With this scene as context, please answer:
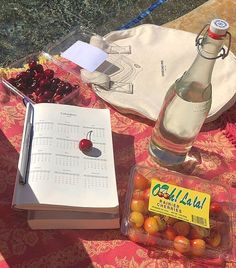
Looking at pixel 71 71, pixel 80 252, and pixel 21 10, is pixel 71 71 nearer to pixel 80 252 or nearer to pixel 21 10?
pixel 80 252

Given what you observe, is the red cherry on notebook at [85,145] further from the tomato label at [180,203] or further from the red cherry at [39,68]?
the red cherry at [39,68]

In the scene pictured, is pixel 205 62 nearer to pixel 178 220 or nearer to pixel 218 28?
pixel 218 28

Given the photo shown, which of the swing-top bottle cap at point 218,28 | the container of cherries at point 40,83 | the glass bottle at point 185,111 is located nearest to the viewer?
the swing-top bottle cap at point 218,28

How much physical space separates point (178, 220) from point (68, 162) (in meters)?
0.23

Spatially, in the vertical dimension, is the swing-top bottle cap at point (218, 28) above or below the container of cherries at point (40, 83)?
above

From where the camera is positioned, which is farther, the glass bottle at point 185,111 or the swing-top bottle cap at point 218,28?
the glass bottle at point 185,111

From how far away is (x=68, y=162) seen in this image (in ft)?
2.60

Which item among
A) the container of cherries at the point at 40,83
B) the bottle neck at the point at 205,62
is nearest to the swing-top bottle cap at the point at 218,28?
the bottle neck at the point at 205,62

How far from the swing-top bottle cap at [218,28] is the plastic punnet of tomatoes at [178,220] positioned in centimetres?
29

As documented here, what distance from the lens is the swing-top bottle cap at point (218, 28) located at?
0.67 metres

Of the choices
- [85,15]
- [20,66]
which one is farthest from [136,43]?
[85,15]

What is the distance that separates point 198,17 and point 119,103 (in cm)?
56

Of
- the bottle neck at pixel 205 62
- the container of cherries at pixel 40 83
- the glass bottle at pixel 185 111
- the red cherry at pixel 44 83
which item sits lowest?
the container of cherries at pixel 40 83

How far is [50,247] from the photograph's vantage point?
29.5 inches
